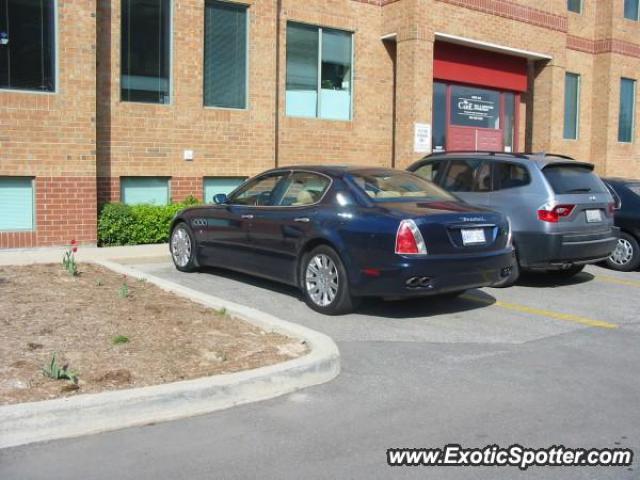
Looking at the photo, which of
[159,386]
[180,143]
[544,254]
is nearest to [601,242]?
[544,254]

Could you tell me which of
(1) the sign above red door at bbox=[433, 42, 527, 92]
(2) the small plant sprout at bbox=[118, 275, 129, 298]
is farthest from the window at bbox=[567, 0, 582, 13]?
(2) the small plant sprout at bbox=[118, 275, 129, 298]

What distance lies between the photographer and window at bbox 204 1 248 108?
14922mm

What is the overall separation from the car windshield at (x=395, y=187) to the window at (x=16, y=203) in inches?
259

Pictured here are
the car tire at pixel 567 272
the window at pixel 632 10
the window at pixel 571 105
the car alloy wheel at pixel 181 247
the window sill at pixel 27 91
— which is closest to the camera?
the car alloy wheel at pixel 181 247

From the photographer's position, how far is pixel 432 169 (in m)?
11.3

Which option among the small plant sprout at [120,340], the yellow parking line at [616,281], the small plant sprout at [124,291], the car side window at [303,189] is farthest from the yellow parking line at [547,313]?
the small plant sprout at [120,340]

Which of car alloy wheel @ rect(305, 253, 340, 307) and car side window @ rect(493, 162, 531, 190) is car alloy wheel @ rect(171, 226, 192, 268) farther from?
car side window @ rect(493, 162, 531, 190)

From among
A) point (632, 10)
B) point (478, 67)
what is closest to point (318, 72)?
point (478, 67)

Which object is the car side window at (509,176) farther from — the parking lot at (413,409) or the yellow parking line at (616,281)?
the yellow parking line at (616,281)

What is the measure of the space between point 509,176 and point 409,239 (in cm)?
324

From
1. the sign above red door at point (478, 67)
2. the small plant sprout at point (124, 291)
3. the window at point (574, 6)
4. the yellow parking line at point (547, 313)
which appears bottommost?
the yellow parking line at point (547, 313)

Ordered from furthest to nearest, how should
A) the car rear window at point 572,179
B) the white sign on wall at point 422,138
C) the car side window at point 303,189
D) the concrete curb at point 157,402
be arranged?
the white sign on wall at point 422,138, the car rear window at point 572,179, the car side window at point 303,189, the concrete curb at point 157,402

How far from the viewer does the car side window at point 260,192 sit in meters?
9.21

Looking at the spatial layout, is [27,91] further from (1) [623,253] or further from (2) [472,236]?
(1) [623,253]
